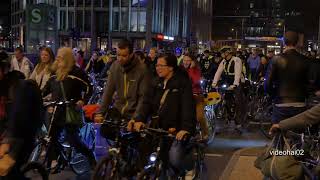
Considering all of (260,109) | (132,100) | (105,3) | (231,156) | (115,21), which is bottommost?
(231,156)

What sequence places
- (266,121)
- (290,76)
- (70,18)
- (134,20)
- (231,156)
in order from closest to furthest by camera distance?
(290,76) → (231,156) → (266,121) → (134,20) → (70,18)

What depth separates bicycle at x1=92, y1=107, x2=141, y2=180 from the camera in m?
5.47

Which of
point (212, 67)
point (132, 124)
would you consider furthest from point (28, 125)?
point (212, 67)

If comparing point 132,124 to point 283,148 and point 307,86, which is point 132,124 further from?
point 307,86

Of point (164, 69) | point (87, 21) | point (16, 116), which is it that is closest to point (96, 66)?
point (164, 69)

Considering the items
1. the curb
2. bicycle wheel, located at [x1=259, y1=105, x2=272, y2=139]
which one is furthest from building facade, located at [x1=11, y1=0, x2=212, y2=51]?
the curb

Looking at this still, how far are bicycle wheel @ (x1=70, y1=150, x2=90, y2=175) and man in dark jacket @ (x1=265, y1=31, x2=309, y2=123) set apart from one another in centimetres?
274

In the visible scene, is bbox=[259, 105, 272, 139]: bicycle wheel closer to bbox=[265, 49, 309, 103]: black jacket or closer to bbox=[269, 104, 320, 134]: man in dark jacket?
bbox=[265, 49, 309, 103]: black jacket

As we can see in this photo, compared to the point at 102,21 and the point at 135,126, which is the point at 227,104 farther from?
the point at 102,21

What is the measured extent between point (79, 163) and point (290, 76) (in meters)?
3.14

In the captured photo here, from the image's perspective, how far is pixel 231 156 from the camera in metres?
9.47

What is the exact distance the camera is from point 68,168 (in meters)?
8.09

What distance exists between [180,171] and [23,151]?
2.07 m

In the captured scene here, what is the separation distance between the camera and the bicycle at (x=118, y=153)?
5.47 meters
